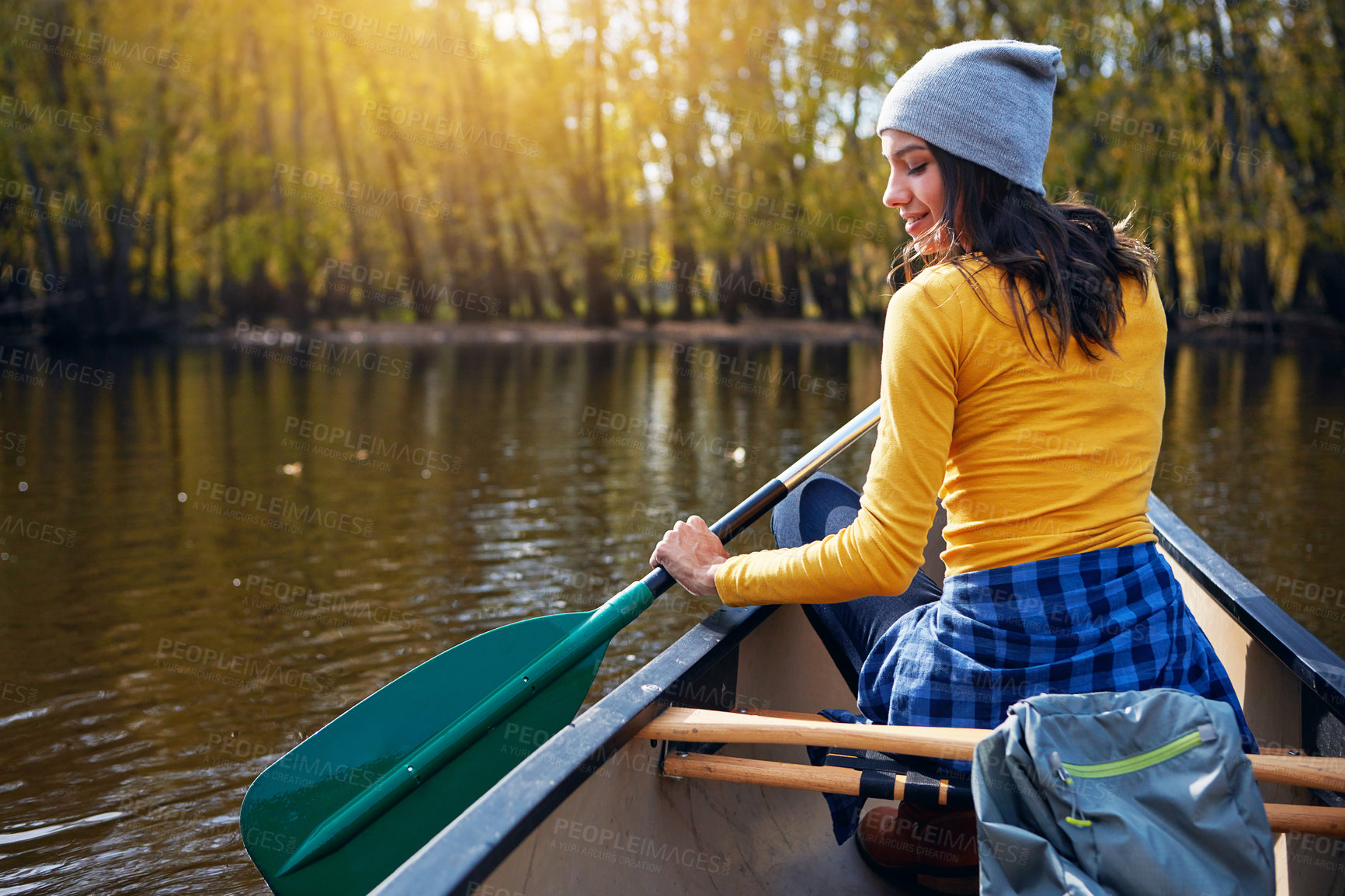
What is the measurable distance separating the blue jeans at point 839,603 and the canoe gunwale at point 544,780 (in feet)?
Result: 0.88

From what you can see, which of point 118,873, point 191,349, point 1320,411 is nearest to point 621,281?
point 191,349

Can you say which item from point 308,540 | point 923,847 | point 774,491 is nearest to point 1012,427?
point 923,847

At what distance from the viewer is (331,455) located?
31.2 ft

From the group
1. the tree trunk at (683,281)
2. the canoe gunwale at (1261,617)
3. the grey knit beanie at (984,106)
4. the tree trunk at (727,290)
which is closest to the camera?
the grey knit beanie at (984,106)

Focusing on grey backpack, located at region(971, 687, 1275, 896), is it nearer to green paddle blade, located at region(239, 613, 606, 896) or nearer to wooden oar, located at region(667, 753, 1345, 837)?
wooden oar, located at region(667, 753, 1345, 837)

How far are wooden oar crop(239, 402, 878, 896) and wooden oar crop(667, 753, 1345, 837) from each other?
490mm

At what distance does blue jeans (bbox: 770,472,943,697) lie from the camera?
8.08 ft

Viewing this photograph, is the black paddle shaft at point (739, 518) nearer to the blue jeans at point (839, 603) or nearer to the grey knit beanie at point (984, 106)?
the blue jeans at point (839, 603)

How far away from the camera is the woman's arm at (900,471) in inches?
69.7

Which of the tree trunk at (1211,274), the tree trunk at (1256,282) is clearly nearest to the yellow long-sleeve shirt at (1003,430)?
the tree trunk at (1256,282)

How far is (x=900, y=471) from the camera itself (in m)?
1.83

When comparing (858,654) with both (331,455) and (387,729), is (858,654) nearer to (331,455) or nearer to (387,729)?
(387,729)

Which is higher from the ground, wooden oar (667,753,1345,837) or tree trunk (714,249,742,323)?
tree trunk (714,249,742,323)

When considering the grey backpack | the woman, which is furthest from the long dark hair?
the grey backpack
